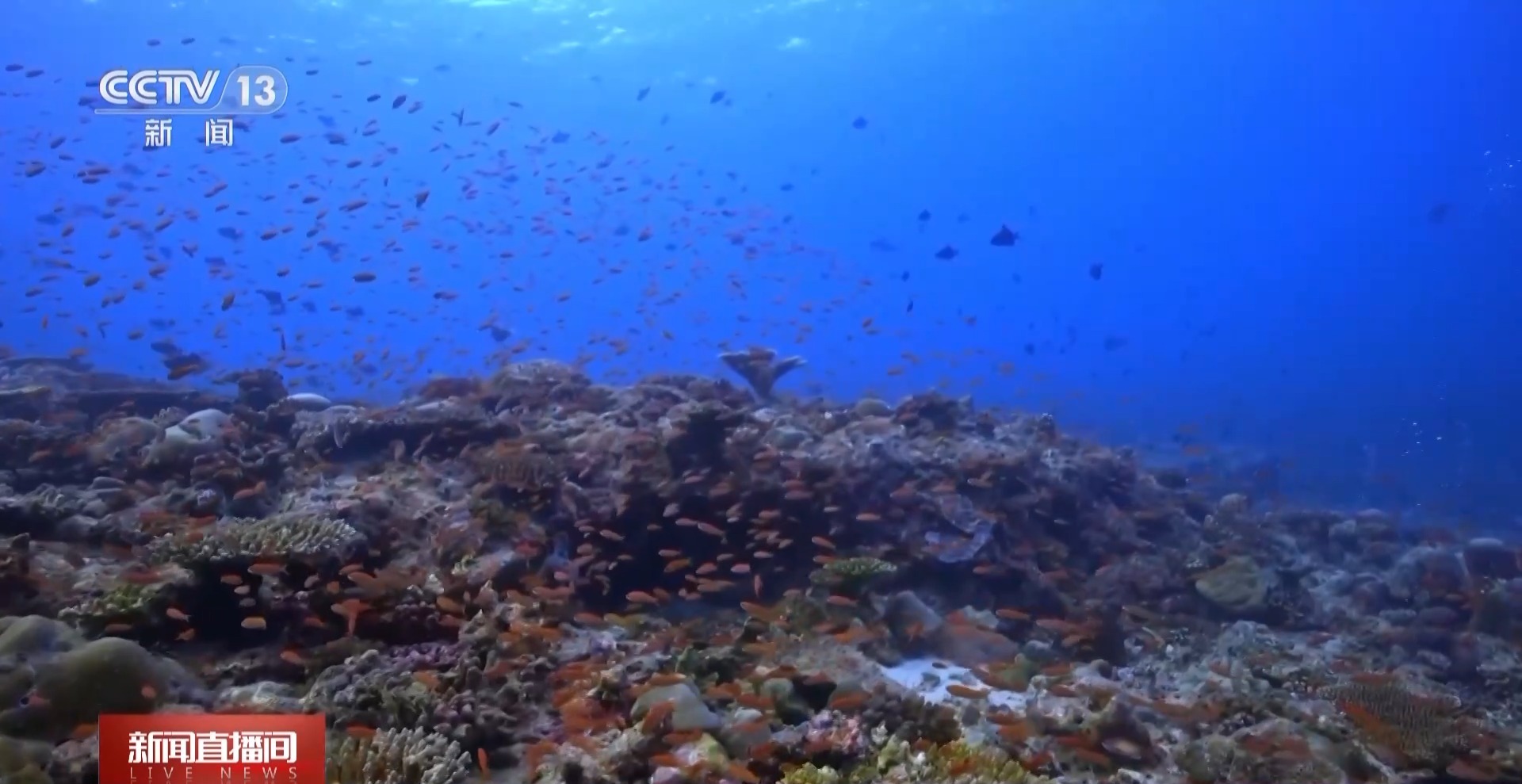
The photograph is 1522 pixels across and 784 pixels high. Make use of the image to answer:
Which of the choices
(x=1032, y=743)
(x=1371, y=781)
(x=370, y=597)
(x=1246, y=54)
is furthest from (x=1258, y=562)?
(x=1246, y=54)

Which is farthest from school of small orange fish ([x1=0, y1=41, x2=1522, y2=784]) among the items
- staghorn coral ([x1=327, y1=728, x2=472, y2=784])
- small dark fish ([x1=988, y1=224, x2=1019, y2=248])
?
small dark fish ([x1=988, y1=224, x2=1019, y2=248])

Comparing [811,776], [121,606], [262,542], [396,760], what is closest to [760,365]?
[262,542]

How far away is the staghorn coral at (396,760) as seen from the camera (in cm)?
498

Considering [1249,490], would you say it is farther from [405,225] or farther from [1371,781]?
[405,225]

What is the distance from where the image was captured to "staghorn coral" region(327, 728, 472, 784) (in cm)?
498

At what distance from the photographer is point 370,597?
22.4 ft

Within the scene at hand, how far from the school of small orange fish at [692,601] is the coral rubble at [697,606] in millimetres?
39

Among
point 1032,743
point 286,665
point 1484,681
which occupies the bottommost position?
point 1484,681

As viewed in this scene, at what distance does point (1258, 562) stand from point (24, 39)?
3923 cm

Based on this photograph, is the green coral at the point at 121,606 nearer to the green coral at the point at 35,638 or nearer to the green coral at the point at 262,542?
Answer: the green coral at the point at 262,542

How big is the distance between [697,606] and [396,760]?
433 centimetres

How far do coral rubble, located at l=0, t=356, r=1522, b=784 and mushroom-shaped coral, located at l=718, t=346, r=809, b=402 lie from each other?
2.12 metres

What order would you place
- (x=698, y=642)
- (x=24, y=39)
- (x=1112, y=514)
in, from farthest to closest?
(x=24, y=39) < (x=1112, y=514) < (x=698, y=642)

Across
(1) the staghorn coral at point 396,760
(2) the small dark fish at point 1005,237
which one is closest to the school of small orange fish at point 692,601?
(1) the staghorn coral at point 396,760
